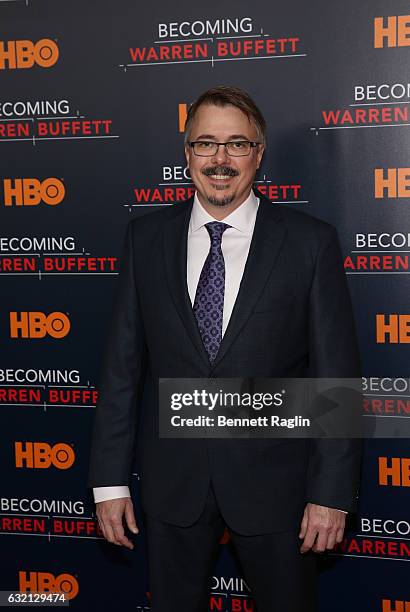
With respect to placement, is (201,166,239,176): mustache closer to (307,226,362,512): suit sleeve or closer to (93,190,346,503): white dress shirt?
(93,190,346,503): white dress shirt

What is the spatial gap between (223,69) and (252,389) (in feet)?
4.05

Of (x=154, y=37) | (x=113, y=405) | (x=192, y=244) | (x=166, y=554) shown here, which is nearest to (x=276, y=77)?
(x=154, y=37)

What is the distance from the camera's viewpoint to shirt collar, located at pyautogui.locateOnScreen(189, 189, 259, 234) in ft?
6.77

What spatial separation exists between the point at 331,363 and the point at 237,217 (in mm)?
482

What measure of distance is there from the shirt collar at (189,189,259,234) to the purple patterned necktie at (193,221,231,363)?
0.10 m

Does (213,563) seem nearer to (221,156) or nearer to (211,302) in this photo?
(211,302)

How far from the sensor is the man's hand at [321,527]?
1.96m

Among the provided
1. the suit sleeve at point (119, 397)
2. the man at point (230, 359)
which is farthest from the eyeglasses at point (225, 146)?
the suit sleeve at point (119, 397)

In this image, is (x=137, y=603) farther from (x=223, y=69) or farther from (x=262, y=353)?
(x=223, y=69)

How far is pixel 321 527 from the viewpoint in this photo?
1961mm

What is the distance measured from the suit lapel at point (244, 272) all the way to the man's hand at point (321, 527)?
0.48 meters

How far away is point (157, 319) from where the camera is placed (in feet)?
6.65

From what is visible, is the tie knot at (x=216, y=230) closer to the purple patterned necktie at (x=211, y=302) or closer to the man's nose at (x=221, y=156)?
the purple patterned necktie at (x=211, y=302)

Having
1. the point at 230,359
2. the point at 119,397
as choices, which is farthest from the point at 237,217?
the point at 119,397
